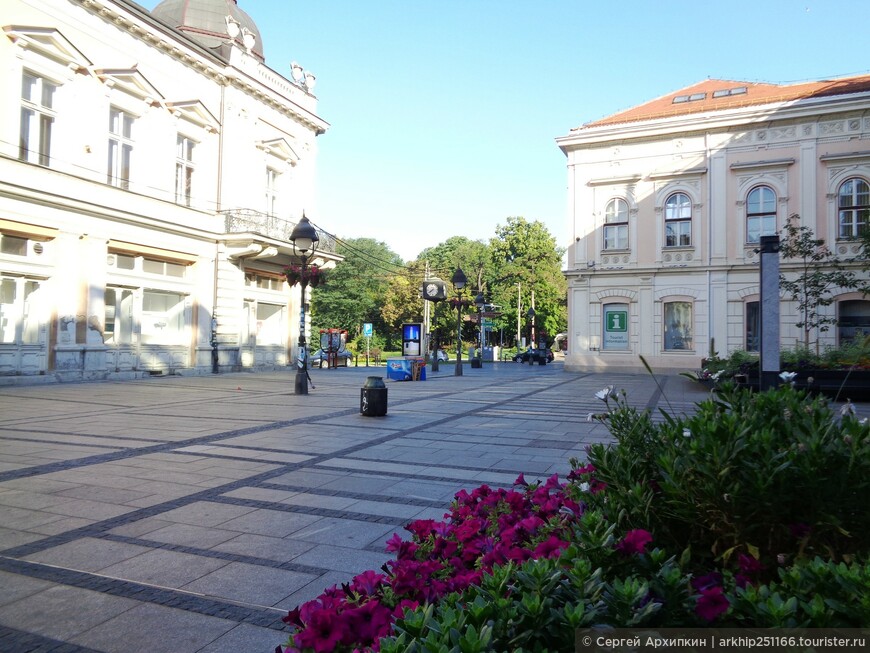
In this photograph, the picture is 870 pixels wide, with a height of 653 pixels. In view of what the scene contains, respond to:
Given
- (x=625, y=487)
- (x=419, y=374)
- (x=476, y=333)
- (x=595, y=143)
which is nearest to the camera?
(x=625, y=487)

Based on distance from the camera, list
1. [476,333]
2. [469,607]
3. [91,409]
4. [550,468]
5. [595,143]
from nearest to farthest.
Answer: [469,607], [550,468], [91,409], [595,143], [476,333]

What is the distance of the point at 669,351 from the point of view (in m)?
28.7

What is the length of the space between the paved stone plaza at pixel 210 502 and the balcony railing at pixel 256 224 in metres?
14.2

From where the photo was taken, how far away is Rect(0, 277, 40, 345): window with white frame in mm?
17562

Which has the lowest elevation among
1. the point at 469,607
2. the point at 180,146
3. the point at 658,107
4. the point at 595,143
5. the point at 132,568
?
the point at 132,568

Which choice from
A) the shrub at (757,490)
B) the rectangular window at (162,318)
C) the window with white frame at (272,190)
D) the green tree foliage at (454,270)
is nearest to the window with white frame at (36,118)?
the rectangular window at (162,318)

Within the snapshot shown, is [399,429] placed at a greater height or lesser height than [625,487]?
lesser

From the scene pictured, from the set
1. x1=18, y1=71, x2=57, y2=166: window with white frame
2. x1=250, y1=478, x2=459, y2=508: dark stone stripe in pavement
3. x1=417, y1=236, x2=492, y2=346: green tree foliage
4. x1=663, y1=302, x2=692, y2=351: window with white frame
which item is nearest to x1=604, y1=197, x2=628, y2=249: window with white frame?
x1=663, y1=302, x2=692, y2=351: window with white frame

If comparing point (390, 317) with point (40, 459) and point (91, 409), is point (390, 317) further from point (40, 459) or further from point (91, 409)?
point (40, 459)

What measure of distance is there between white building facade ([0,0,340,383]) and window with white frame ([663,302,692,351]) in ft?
54.3

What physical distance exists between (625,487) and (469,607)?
3.87 ft

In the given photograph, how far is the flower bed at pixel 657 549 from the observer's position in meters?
1.65

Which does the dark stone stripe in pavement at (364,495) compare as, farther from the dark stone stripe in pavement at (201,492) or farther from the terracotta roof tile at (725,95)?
the terracotta roof tile at (725,95)

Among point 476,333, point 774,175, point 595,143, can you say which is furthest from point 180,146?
point 476,333
